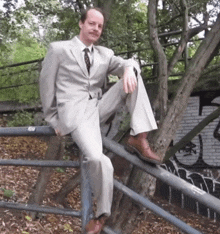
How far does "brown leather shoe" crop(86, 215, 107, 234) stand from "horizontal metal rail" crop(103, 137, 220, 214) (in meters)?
0.43

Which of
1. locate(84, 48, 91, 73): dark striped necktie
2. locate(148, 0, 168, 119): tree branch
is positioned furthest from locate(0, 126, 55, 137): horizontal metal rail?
locate(148, 0, 168, 119): tree branch

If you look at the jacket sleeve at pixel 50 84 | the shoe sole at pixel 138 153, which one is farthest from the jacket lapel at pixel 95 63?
the shoe sole at pixel 138 153

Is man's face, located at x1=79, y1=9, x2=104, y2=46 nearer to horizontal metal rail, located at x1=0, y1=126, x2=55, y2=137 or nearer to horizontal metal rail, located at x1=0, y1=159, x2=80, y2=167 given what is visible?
horizontal metal rail, located at x1=0, y1=126, x2=55, y2=137

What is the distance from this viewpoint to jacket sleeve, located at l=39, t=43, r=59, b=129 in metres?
2.77

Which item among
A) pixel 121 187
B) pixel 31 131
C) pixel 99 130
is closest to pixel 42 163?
pixel 31 131

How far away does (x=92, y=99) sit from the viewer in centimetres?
280

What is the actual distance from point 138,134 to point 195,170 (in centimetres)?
798

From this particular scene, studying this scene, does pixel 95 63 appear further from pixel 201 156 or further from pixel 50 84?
pixel 201 156

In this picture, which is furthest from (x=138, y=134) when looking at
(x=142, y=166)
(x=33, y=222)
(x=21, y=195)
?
(x=21, y=195)

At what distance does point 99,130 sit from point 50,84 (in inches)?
19.0

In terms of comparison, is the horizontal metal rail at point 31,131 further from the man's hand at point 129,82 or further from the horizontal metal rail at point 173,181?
the man's hand at point 129,82

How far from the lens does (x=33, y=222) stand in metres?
6.41

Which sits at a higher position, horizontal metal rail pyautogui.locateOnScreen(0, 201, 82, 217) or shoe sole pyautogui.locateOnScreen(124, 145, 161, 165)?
shoe sole pyautogui.locateOnScreen(124, 145, 161, 165)

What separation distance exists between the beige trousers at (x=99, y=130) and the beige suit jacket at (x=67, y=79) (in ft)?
0.36
